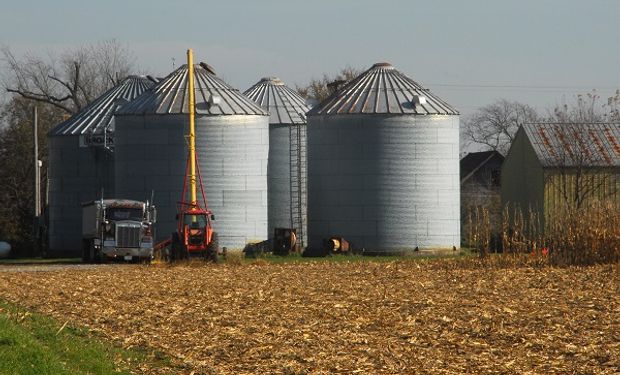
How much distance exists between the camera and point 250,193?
168ft

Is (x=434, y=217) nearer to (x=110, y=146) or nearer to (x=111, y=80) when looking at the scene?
(x=110, y=146)

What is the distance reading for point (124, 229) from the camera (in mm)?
47531

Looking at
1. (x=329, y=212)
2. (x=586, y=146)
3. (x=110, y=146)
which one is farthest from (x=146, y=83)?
(x=586, y=146)

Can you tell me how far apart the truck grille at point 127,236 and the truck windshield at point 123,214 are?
0.45 meters

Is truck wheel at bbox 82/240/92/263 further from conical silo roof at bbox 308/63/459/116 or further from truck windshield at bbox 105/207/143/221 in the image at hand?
conical silo roof at bbox 308/63/459/116

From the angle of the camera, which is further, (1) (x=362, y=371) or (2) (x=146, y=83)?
(2) (x=146, y=83)

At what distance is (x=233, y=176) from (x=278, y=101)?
7904mm

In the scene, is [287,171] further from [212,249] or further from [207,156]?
[212,249]

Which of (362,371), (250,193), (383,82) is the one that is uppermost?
(383,82)

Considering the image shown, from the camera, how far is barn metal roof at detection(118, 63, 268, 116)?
51594 mm

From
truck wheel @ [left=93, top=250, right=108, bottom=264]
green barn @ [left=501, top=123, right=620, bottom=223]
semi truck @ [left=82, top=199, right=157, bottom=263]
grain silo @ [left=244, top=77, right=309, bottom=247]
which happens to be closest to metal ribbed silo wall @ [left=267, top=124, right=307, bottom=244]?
grain silo @ [left=244, top=77, right=309, bottom=247]

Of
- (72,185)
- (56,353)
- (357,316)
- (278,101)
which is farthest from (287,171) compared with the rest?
(56,353)

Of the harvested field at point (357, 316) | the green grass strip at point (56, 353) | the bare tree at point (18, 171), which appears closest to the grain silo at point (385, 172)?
the harvested field at point (357, 316)

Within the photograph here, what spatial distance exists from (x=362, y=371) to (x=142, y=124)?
36833 millimetres
